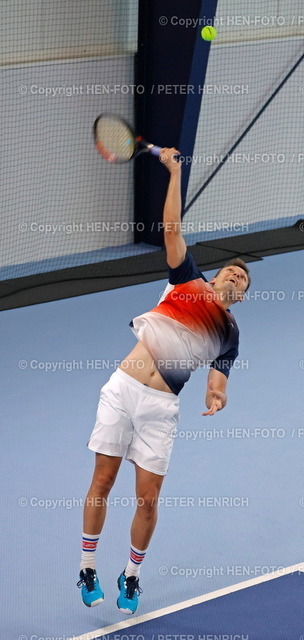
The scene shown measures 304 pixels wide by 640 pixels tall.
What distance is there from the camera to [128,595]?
5.96 m

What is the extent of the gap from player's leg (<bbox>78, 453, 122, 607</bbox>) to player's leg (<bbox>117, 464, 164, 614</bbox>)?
13 centimetres

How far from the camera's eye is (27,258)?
12.4 m

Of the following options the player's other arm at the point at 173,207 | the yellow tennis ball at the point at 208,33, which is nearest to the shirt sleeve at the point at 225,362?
the player's other arm at the point at 173,207

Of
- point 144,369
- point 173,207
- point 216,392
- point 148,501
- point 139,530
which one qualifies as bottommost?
point 139,530

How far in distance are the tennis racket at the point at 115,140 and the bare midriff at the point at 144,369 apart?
134 centimetres

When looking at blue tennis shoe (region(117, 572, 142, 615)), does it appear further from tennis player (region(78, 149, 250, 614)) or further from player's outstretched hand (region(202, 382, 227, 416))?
player's outstretched hand (region(202, 382, 227, 416))

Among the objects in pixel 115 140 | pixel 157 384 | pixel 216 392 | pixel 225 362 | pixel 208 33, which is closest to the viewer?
pixel 157 384

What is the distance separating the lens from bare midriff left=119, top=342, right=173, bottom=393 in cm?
579

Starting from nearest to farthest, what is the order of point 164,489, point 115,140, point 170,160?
1. point 170,160
2. point 115,140
3. point 164,489

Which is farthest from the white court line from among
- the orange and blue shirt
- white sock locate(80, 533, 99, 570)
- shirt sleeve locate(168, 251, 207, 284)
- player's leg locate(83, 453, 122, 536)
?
shirt sleeve locate(168, 251, 207, 284)

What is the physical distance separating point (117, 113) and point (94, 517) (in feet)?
25.5

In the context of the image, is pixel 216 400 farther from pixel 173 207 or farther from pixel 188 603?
pixel 188 603

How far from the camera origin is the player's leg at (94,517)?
19.2 feet

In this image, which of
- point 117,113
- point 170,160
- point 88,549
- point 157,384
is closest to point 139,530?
point 88,549
